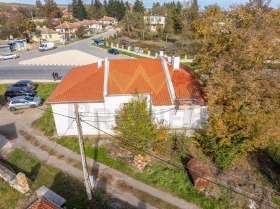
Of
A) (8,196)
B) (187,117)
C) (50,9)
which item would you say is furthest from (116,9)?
(8,196)

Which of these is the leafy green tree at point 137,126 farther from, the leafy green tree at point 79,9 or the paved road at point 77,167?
the leafy green tree at point 79,9

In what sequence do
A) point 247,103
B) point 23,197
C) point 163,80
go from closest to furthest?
point 23,197
point 247,103
point 163,80

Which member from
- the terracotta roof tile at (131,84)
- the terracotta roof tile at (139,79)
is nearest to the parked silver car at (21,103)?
the terracotta roof tile at (131,84)

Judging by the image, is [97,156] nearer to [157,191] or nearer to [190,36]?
[157,191]

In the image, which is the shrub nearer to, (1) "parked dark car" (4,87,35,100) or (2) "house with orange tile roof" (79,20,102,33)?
(1) "parked dark car" (4,87,35,100)

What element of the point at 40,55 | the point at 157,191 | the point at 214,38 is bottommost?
the point at 157,191

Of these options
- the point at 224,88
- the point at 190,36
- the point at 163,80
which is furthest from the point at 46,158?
the point at 190,36

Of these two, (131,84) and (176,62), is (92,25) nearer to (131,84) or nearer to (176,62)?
(176,62)
